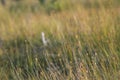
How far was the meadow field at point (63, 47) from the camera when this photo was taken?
3662 mm

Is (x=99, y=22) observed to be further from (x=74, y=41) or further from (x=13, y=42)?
(x=13, y=42)

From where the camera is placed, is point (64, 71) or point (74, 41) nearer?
point (64, 71)

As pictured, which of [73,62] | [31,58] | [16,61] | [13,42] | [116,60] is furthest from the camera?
[13,42]

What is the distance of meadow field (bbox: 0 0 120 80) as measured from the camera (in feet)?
12.0

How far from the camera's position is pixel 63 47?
446cm

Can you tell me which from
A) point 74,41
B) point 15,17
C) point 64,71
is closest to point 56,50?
point 74,41

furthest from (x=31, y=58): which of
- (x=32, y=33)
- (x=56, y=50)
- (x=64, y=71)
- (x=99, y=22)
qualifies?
(x=32, y=33)

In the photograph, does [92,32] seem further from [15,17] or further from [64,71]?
[15,17]

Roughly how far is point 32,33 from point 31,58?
1677 mm

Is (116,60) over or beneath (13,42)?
over

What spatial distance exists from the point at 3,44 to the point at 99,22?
186 centimetres

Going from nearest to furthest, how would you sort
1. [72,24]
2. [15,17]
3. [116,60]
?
[116,60] < [72,24] < [15,17]

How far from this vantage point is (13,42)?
6125 millimetres

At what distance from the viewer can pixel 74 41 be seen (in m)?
4.78
